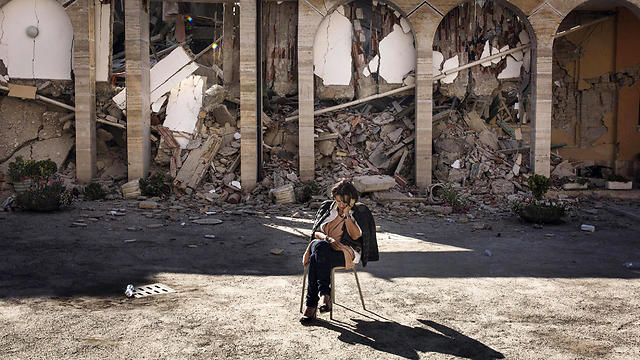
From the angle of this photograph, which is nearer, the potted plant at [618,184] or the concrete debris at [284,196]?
the concrete debris at [284,196]

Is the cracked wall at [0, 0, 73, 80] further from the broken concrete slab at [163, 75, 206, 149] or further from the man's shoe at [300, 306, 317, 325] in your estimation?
the man's shoe at [300, 306, 317, 325]

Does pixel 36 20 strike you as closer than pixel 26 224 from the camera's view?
No

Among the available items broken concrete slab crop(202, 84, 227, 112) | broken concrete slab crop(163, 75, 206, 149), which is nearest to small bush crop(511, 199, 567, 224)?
broken concrete slab crop(202, 84, 227, 112)

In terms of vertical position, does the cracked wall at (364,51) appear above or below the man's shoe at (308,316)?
above

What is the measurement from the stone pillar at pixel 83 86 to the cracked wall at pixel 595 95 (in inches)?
578

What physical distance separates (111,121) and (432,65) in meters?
9.53

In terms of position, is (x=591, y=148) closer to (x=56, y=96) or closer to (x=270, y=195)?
(x=270, y=195)

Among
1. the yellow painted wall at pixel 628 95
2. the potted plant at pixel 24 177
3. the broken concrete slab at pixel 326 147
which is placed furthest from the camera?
the yellow painted wall at pixel 628 95

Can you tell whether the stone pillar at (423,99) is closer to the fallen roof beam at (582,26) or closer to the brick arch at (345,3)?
the brick arch at (345,3)

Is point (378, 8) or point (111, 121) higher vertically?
point (378, 8)

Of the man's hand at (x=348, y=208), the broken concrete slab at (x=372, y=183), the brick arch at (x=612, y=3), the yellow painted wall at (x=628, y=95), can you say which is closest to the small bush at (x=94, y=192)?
the broken concrete slab at (x=372, y=183)

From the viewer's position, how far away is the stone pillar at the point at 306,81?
14117 mm

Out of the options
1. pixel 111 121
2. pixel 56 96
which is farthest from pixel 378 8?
pixel 56 96

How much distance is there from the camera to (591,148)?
16.8 m
